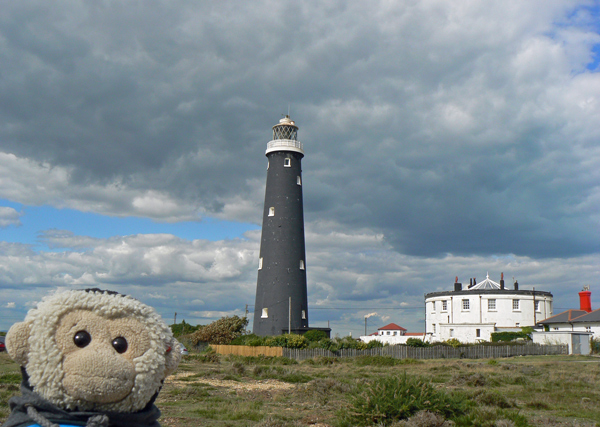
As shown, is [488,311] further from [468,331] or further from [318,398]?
[318,398]

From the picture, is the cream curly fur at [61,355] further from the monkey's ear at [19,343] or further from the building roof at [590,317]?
the building roof at [590,317]

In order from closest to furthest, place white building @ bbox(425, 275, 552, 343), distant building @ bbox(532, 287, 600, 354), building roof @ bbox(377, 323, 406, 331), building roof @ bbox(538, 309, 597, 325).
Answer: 1. distant building @ bbox(532, 287, 600, 354)
2. building roof @ bbox(538, 309, 597, 325)
3. white building @ bbox(425, 275, 552, 343)
4. building roof @ bbox(377, 323, 406, 331)

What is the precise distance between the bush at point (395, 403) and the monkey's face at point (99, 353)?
8.15 meters

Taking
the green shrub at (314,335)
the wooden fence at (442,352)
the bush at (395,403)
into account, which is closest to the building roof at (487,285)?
the wooden fence at (442,352)

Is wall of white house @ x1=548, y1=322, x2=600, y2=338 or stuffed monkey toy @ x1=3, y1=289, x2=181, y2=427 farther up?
stuffed monkey toy @ x1=3, y1=289, x2=181, y2=427

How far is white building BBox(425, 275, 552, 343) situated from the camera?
54.3 meters

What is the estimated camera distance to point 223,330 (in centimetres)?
4241

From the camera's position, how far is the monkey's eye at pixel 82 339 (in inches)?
120

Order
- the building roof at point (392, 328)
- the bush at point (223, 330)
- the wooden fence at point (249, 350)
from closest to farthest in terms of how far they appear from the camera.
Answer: the wooden fence at point (249, 350)
the bush at point (223, 330)
the building roof at point (392, 328)

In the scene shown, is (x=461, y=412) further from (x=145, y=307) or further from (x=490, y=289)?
(x=490, y=289)

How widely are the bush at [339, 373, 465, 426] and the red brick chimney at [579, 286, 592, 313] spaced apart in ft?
176

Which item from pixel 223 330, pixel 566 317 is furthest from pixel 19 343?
pixel 566 317

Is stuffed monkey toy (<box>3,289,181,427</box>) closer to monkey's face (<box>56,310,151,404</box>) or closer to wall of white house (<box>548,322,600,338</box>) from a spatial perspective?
monkey's face (<box>56,310,151,404</box>)

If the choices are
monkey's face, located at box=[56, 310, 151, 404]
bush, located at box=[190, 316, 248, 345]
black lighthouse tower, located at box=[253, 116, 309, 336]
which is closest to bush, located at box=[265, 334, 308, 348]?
black lighthouse tower, located at box=[253, 116, 309, 336]
